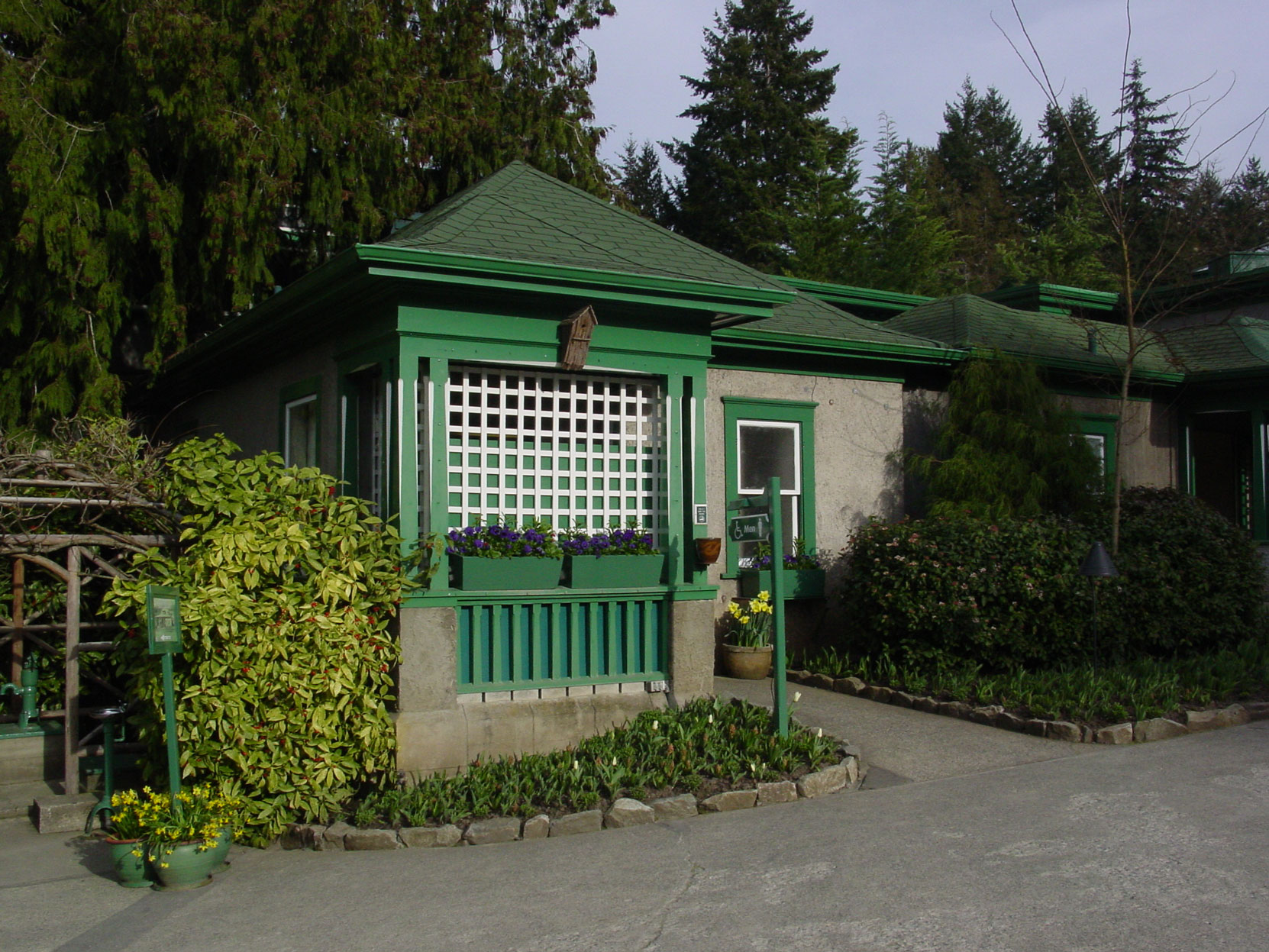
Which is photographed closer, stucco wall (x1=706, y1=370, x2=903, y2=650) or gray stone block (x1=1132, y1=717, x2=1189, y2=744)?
gray stone block (x1=1132, y1=717, x2=1189, y2=744)

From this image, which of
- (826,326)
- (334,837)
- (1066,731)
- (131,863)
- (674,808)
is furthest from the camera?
(826,326)

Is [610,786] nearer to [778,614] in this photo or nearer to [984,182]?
[778,614]

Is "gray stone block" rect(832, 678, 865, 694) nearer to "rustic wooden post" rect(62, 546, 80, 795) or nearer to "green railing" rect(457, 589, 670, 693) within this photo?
"green railing" rect(457, 589, 670, 693)

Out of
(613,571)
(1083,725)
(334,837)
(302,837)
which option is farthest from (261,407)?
(1083,725)

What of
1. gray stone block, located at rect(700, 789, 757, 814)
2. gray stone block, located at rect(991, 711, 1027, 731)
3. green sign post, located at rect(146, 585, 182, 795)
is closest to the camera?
green sign post, located at rect(146, 585, 182, 795)

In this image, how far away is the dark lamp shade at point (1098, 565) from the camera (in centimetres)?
932

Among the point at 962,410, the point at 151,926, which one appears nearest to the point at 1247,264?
the point at 962,410

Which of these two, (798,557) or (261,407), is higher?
(261,407)

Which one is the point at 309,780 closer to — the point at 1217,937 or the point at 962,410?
the point at 1217,937

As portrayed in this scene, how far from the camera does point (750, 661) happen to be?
33.8 ft

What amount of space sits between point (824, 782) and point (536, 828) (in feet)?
6.13

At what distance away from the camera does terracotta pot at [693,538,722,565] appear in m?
8.31

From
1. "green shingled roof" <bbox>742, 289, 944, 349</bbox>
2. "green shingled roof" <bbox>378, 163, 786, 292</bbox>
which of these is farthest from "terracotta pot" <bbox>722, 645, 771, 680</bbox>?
"green shingled roof" <bbox>378, 163, 786, 292</bbox>

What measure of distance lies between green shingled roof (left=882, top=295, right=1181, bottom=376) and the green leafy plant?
7.87 meters
